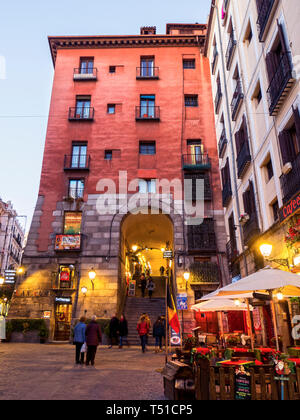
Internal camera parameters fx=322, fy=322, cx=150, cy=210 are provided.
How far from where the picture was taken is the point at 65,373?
29.1 ft

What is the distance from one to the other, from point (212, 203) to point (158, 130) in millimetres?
6896

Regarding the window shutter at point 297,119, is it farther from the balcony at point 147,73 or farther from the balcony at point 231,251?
the balcony at point 147,73

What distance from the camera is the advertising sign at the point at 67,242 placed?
2062cm

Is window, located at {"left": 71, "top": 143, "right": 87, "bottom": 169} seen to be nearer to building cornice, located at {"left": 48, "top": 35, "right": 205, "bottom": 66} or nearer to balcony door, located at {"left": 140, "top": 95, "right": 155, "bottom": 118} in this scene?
balcony door, located at {"left": 140, "top": 95, "right": 155, "bottom": 118}

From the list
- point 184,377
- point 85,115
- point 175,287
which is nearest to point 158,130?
point 85,115

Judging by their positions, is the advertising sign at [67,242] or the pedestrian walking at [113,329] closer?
the pedestrian walking at [113,329]

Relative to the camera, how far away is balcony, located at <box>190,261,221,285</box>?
1992 centimetres

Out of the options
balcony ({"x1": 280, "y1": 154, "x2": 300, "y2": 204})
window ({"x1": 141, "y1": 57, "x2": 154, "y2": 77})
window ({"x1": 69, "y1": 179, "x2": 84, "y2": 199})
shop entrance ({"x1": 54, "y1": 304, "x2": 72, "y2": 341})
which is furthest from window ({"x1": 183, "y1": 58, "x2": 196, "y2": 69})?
shop entrance ({"x1": 54, "y1": 304, "x2": 72, "y2": 341})

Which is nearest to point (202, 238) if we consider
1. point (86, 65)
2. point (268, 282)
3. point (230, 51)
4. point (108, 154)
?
point (108, 154)

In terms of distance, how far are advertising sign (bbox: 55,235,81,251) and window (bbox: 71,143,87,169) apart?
202 inches

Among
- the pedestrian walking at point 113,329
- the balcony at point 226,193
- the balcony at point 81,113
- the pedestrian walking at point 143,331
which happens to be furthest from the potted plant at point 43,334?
the balcony at point 81,113

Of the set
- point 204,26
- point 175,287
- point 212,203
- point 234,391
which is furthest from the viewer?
point 204,26

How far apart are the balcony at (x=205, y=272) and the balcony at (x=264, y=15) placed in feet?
41.6
